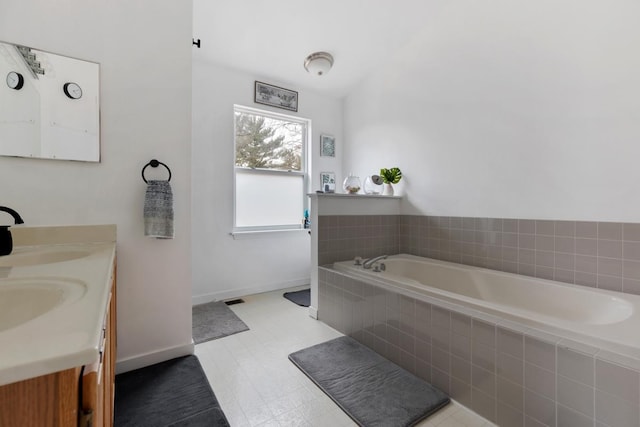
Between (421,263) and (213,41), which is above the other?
(213,41)

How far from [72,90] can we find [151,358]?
1.59 m

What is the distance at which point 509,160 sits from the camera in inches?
86.9

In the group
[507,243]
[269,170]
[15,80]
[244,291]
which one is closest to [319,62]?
[269,170]

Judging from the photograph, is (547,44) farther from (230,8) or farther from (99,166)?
(99,166)

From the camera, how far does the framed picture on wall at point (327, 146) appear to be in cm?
362

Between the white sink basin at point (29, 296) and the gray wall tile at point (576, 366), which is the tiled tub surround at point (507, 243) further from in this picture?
the white sink basin at point (29, 296)

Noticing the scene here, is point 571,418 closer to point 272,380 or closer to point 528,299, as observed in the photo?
point 528,299

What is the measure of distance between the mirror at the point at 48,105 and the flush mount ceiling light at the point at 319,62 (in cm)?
194

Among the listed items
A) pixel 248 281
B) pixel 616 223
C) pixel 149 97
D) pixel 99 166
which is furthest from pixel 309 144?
pixel 616 223

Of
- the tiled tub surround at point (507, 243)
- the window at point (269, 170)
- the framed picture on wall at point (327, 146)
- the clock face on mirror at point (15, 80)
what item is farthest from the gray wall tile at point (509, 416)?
the framed picture on wall at point (327, 146)

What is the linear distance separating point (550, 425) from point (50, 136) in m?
2.68

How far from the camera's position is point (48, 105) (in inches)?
55.9

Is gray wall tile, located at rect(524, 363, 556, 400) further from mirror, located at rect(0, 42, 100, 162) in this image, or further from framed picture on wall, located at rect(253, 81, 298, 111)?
framed picture on wall, located at rect(253, 81, 298, 111)

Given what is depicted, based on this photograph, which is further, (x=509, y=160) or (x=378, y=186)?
(x=378, y=186)
